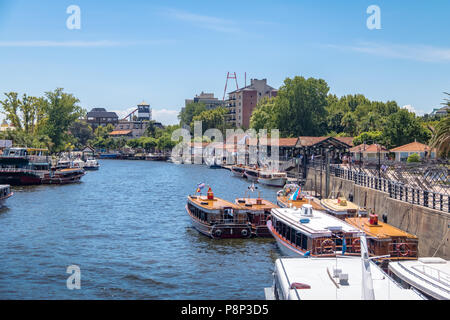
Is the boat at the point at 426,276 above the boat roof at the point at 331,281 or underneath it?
underneath

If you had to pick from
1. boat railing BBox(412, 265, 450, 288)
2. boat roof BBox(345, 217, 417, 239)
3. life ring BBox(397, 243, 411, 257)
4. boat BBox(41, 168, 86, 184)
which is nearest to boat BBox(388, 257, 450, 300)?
boat railing BBox(412, 265, 450, 288)

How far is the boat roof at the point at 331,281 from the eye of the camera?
1455cm

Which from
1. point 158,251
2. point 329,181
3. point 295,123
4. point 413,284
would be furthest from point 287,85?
point 413,284

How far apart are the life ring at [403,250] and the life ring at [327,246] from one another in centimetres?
324

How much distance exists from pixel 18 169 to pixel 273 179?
3988 cm

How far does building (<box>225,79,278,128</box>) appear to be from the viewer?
18875cm

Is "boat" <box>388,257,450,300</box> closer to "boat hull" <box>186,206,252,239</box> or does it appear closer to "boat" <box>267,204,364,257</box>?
"boat" <box>267,204,364,257</box>

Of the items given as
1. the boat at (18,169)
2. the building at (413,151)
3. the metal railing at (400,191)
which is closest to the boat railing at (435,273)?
the metal railing at (400,191)

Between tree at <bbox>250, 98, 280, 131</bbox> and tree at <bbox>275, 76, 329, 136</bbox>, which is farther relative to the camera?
tree at <bbox>250, 98, 280, 131</bbox>

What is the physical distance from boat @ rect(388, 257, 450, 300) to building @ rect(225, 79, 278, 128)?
16715cm

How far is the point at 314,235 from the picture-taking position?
962 inches

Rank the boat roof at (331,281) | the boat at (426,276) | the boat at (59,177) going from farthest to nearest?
the boat at (59,177) < the boat at (426,276) < the boat roof at (331,281)

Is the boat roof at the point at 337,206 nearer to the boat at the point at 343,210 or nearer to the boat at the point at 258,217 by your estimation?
the boat at the point at 343,210
